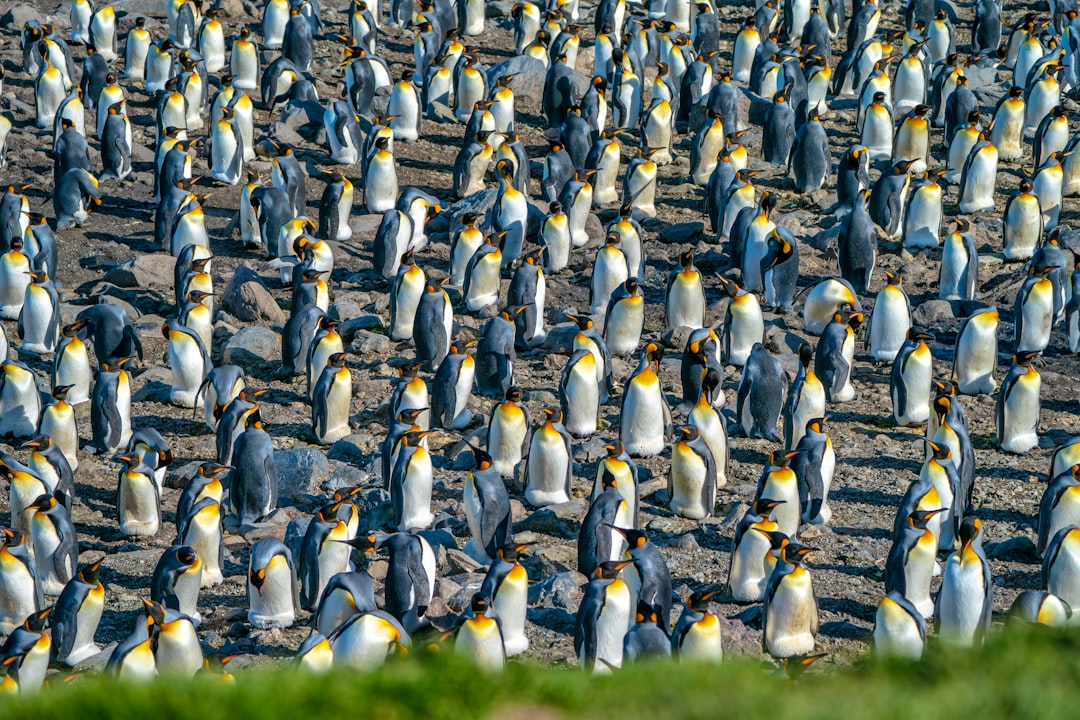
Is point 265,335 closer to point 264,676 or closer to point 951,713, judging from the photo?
point 264,676

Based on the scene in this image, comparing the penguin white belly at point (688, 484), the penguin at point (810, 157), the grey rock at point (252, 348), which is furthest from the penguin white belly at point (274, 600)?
the penguin at point (810, 157)

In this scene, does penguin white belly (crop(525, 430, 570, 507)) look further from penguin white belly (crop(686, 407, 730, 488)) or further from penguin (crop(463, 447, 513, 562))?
penguin white belly (crop(686, 407, 730, 488))

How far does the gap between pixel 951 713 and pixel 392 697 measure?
204 centimetres

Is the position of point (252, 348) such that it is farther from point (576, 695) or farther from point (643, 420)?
point (576, 695)

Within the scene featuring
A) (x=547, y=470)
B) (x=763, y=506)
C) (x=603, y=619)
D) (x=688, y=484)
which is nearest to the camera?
(x=603, y=619)

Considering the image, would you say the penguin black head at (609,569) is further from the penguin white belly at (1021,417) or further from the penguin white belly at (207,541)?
the penguin white belly at (1021,417)

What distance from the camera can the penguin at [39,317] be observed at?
15023 millimetres

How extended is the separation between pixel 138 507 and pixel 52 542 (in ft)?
2.55

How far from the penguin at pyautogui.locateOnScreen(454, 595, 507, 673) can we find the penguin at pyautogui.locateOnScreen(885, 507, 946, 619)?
2.86 metres

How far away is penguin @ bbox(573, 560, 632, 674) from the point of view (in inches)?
385

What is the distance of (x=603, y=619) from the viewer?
9852mm

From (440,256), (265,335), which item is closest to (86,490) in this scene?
(265,335)

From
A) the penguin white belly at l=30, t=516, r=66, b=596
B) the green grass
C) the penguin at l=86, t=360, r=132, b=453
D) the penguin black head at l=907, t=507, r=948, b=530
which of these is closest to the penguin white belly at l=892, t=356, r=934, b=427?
the penguin black head at l=907, t=507, r=948, b=530

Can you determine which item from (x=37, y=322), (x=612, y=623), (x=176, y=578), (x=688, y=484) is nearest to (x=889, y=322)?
(x=688, y=484)
